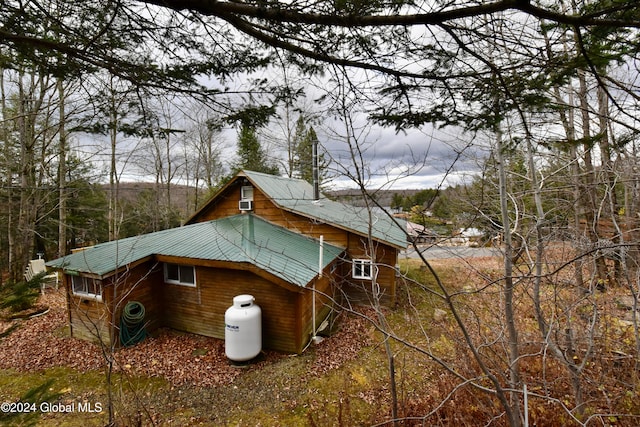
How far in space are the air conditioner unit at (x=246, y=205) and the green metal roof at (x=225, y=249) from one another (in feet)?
1.46

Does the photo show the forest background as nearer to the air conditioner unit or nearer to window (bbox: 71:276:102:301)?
window (bbox: 71:276:102:301)

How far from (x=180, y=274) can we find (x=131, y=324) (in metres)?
1.61

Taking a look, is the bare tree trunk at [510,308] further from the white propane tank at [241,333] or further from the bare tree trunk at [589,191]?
the white propane tank at [241,333]

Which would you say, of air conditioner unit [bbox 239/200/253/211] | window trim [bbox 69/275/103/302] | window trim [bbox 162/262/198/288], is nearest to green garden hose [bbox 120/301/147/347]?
window trim [bbox 69/275/103/302]

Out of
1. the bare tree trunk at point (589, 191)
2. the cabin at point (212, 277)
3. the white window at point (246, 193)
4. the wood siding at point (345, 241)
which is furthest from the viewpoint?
the white window at point (246, 193)

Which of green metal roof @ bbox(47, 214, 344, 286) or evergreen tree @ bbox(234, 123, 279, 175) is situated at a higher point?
evergreen tree @ bbox(234, 123, 279, 175)

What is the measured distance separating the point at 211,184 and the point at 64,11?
19.8 metres

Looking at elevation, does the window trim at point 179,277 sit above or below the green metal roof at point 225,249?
below

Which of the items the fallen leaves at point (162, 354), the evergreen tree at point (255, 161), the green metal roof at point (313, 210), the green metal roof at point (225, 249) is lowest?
the fallen leaves at point (162, 354)

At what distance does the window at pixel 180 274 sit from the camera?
7.93 metres

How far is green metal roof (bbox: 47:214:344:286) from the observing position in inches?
271

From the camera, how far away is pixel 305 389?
5.64 meters

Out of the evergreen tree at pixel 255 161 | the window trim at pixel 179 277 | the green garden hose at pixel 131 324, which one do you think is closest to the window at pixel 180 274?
the window trim at pixel 179 277

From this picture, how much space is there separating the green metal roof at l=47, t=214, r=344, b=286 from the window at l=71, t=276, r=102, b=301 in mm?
458
